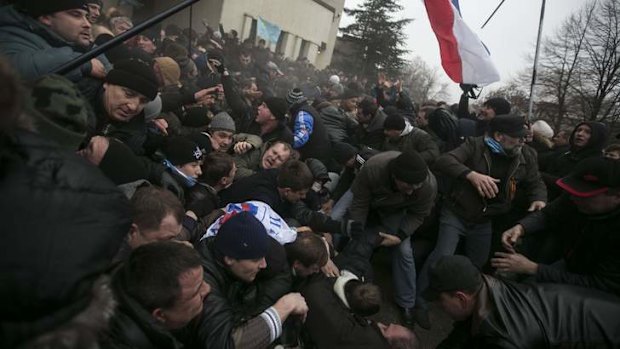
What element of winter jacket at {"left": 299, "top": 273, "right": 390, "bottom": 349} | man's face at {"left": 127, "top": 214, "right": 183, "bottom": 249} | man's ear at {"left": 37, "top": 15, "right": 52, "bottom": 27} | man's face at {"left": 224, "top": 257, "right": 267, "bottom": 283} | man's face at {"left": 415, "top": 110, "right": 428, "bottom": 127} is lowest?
winter jacket at {"left": 299, "top": 273, "right": 390, "bottom": 349}

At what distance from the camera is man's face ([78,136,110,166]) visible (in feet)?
6.32

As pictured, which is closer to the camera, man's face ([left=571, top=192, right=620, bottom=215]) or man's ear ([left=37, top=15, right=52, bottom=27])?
man's ear ([left=37, top=15, right=52, bottom=27])

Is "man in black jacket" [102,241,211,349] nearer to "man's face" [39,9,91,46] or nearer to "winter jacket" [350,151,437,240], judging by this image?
"man's face" [39,9,91,46]

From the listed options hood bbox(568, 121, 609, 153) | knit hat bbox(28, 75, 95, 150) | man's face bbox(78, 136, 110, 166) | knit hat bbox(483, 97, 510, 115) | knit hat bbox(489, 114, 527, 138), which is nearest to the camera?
knit hat bbox(28, 75, 95, 150)

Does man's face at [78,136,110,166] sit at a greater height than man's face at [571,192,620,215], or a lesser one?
lesser

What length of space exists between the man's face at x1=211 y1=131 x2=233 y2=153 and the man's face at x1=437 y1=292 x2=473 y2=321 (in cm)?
256

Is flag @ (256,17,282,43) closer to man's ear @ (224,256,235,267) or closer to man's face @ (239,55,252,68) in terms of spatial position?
man's face @ (239,55,252,68)

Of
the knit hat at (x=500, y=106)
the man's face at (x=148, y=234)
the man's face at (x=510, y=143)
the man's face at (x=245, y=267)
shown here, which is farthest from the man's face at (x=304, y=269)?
the knit hat at (x=500, y=106)

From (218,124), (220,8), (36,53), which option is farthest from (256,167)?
(220,8)

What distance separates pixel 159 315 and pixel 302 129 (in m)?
3.06

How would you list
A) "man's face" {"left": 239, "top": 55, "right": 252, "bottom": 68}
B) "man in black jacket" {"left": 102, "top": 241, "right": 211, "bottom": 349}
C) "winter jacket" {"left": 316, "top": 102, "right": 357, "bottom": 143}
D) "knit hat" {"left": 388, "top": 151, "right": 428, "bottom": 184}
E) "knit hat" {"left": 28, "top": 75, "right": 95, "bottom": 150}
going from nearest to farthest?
1. "knit hat" {"left": 28, "top": 75, "right": 95, "bottom": 150}
2. "man in black jacket" {"left": 102, "top": 241, "right": 211, "bottom": 349}
3. "knit hat" {"left": 388, "top": 151, "right": 428, "bottom": 184}
4. "winter jacket" {"left": 316, "top": 102, "right": 357, "bottom": 143}
5. "man's face" {"left": 239, "top": 55, "right": 252, "bottom": 68}

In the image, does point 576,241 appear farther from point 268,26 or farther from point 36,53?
point 268,26

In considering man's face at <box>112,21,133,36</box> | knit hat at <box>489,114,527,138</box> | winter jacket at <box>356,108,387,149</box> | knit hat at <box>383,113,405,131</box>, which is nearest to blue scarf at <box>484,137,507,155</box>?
knit hat at <box>489,114,527,138</box>

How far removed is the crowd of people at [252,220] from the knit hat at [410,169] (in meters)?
0.02
